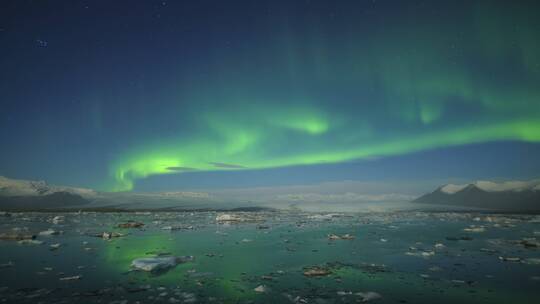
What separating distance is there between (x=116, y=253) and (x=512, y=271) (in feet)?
69.3

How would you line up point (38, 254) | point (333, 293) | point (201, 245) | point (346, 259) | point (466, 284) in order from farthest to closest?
point (201, 245) → point (38, 254) → point (346, 259) → point (466, 284) → point (333, 293)

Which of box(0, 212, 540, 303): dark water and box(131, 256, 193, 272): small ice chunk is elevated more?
box(131, 256, 193, 272): small ice chunk

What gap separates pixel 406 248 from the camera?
21.1 m

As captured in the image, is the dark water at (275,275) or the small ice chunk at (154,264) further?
the small ice chunk at (154,264)

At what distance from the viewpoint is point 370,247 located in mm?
21531

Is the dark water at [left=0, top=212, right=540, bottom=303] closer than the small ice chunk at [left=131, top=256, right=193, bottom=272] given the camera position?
Yes

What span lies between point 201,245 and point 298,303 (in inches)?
576

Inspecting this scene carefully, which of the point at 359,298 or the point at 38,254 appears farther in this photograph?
the point at 38,254

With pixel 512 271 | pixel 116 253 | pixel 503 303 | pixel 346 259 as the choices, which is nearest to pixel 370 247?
pixel 346 259

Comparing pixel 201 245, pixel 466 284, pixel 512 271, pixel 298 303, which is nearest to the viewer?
pixel 298 303

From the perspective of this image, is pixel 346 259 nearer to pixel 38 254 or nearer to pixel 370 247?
pixel 370 247

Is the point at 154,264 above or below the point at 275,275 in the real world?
above

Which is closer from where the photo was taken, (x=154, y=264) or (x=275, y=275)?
(x=275, y=275)

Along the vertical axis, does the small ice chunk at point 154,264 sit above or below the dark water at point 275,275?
above
